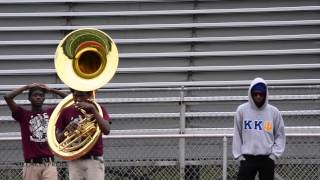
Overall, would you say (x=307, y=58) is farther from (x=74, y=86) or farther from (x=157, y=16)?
(x=74, y=86)

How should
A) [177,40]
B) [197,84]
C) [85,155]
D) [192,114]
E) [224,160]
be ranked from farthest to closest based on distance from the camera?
[177,40] < [197,84] < [192,114] < [224,160] < [85,155]

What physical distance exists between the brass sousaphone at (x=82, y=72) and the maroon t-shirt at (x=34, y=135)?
0.38 meters

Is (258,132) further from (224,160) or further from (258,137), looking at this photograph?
(224,160)

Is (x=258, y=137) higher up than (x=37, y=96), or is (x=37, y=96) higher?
(x=37, y=96)

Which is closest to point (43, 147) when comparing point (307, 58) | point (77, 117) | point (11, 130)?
point (77, 117)

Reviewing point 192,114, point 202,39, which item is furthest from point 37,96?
point 202,39

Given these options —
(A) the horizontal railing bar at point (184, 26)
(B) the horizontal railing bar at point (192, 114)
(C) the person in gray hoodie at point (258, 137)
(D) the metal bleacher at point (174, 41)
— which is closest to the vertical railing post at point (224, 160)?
(B) the horizontal railing bar at point (192, 114)

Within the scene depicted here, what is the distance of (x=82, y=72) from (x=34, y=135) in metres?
0.79

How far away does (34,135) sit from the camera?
638 cm

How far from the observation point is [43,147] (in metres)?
6.39

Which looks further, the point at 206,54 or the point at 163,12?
the point at 163,12

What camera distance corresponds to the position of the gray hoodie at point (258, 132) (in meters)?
6.01

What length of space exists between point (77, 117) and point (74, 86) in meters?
0.30

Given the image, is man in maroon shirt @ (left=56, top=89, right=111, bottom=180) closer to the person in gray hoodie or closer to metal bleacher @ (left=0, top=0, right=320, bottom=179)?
the person in gray hoodie
